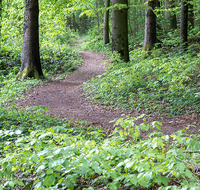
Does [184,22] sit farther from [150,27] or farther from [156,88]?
[156,88]

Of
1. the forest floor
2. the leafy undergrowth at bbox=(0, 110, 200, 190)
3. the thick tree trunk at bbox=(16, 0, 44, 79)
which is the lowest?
the forest floor

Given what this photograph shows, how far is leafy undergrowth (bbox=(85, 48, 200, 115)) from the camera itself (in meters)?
6.18

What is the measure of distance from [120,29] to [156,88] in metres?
4.41

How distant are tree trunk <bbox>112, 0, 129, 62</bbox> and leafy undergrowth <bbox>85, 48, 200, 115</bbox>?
108cm

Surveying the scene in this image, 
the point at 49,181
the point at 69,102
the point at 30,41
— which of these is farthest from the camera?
the point at 30,41

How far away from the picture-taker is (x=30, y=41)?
35.7 feet

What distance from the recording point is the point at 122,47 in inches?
412

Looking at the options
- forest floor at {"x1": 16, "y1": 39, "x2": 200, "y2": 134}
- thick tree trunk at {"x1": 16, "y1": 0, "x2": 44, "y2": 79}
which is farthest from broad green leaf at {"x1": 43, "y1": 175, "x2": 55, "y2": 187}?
Result: thick tree trunk at {"x1": 16, "y1": 0, "x2": 44, "y2": 79}

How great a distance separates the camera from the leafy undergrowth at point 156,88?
6180 millimetres

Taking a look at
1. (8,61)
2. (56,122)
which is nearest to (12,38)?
(8,61)

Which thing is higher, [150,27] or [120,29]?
[150,27]

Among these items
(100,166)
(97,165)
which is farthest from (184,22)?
(97,165)

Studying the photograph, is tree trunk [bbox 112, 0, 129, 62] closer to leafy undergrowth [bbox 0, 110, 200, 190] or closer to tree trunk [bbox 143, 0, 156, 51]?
tree trunk [bbox 143, 0, 156, 51]

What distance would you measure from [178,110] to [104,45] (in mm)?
16033
